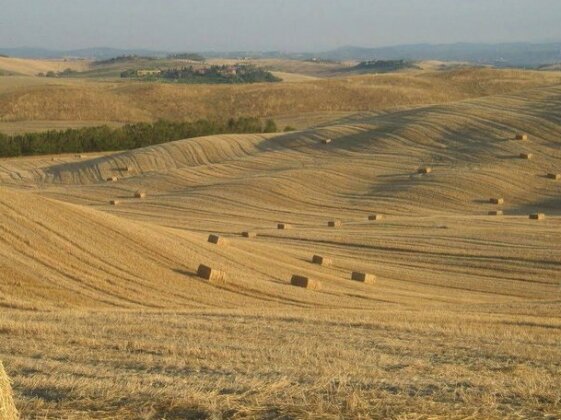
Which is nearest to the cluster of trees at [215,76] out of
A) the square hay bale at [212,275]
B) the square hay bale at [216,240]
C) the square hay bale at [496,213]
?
the square hay bale at [496,213]

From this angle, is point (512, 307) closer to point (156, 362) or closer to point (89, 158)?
point (156, 362)

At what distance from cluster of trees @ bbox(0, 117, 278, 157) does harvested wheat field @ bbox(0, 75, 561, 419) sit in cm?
1404

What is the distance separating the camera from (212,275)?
65.4ft

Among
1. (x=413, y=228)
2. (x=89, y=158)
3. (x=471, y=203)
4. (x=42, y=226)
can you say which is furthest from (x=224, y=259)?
(x=89, y=158)

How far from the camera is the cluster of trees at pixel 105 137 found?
2522 inches

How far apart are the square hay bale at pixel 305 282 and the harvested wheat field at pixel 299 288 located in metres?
0.27

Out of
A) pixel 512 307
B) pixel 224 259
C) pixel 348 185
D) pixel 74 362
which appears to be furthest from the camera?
pixel 348 185

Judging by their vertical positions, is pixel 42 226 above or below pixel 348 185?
above

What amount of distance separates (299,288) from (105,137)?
163ft

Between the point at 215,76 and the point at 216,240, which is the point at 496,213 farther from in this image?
the point at 215,76

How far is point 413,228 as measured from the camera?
31906 mm

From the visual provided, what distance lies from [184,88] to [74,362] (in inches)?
3723

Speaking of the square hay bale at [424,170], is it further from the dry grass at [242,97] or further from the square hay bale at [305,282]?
the dry grass at [242,97]

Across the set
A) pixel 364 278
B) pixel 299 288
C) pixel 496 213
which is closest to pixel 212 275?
pixel 299 288
